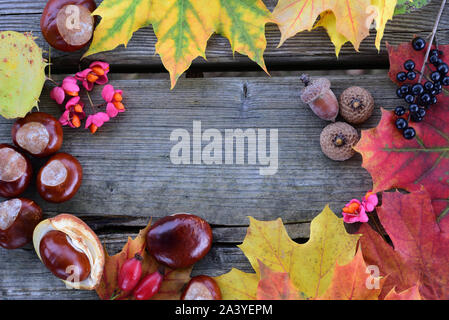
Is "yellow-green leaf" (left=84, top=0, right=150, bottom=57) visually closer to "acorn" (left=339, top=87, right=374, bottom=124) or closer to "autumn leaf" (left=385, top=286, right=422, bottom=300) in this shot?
"acorn" (left=339, top=87, right=374, bottom=124)

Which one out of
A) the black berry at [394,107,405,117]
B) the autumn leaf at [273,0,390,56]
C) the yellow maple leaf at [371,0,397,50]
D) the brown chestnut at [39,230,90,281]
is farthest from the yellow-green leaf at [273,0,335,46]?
the brown chestnut at [39,230,90,281]

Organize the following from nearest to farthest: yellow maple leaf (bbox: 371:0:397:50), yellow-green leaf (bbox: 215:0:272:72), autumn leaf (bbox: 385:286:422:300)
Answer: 1. autumn leaf (bbox: 385:286:422:300)
2. yellow maple leaf (bbox: 371:0:397:50)
3. yellow-green leaf (bbox: 215:0:272:72)

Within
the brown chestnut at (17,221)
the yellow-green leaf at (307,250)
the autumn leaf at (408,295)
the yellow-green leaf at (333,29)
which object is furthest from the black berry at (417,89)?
the brown chestnut at (17,221)

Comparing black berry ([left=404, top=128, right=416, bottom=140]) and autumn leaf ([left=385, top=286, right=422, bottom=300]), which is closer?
autumn leaf ([left=385, top=286, right=422, bottom=300])

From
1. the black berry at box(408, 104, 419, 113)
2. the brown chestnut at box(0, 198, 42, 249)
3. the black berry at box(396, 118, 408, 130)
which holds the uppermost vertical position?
the black berry at box(408, 104, 419, 113)

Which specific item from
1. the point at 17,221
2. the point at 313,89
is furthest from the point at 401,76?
the point at 17,221

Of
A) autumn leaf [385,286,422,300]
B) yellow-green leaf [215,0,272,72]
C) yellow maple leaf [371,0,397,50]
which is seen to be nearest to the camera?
autumn leaf [385,286,422,300]

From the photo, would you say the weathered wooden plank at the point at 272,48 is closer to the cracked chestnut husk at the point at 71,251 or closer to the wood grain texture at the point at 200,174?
the wood grain texture at the point at 200,174
